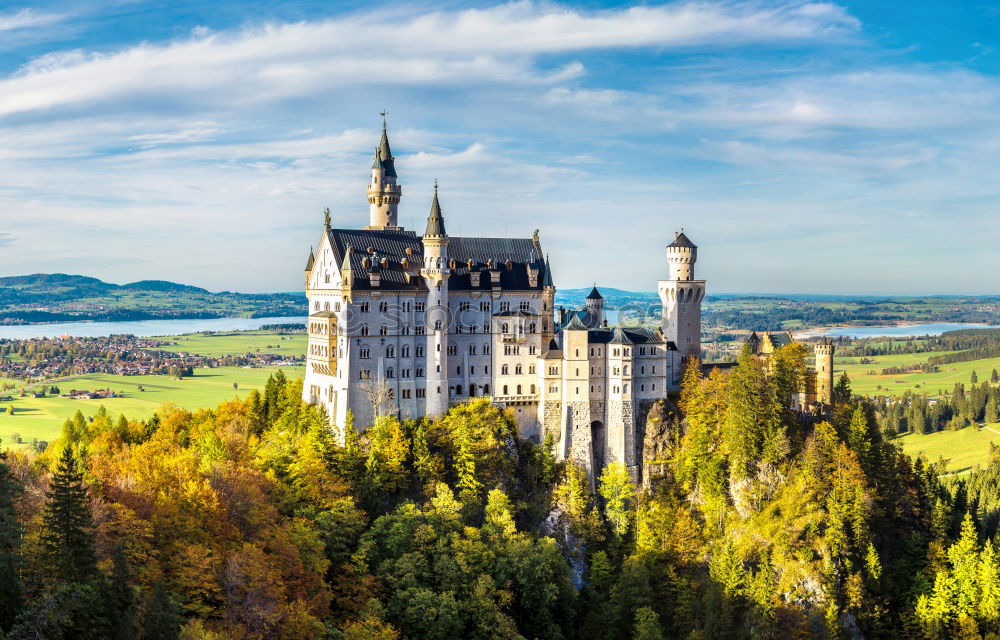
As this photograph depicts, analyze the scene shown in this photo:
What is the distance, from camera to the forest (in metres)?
59.1

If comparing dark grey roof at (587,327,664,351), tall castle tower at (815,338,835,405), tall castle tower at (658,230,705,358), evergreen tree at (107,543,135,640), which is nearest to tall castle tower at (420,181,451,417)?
dark grey roof at (587,327,664,351)

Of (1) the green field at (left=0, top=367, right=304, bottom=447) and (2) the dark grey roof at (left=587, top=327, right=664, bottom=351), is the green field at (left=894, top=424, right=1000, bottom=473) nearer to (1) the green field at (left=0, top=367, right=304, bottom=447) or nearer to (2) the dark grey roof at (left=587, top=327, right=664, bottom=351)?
(2) the dark grey roof at (left=587, top=327, right=664, bottom=351)

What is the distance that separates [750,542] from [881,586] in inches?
487

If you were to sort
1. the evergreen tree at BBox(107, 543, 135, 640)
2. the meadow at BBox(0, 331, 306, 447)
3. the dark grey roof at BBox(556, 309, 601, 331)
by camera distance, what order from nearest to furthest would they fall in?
the evergreen tree at BBox(107, 543, 135, 640) → the dark grey roof at BBox(556, 309, 601, 331) → the meadow at BBox(0, 331, 306, 447)

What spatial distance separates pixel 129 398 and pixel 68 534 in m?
114

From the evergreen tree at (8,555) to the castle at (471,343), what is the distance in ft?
114

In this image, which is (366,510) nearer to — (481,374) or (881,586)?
(481,374)

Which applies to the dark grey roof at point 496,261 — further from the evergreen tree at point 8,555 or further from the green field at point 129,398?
the green field at point 129,398

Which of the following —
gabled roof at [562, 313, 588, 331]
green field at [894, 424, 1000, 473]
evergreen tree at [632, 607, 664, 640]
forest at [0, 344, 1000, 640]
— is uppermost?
gabled roof at [562, 313, 588, 331]

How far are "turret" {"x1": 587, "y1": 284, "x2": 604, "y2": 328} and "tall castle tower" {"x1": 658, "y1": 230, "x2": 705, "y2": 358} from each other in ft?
22.8

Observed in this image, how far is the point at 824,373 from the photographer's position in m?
88.2

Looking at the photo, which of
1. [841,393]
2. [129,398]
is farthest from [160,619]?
[129,398]

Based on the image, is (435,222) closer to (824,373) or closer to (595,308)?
(595,308)

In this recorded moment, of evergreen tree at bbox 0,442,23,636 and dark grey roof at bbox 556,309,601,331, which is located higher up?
dark grey roof at bbox 556,309,601,331
